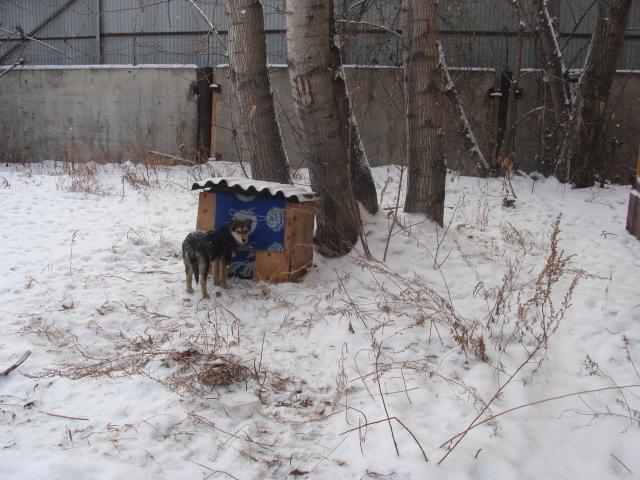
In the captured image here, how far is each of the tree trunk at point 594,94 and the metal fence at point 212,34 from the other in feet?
4.00

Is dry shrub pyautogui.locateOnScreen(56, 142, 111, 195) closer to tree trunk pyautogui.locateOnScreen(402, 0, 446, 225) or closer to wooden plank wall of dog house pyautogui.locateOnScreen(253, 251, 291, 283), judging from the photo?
wooden plank wall of dog house pyautogui.locateOnScreen(253, 251, 291, 283)

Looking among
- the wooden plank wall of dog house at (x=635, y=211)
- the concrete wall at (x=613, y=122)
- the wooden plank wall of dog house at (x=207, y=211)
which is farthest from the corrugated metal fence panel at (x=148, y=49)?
the wooden plank wall of dog house at (x=635, y=211)

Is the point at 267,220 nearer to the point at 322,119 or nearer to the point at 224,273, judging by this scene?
the point at 224,273

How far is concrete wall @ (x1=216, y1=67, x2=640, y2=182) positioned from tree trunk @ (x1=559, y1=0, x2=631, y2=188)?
1.08 meters

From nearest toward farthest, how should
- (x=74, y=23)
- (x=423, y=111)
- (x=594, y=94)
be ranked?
(x=423, y=111) < (x=594, y=94) < (x=74, y=23)

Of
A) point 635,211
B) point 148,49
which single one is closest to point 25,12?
point 148,49

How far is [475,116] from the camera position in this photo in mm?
9789

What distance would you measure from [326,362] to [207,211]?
6.44 ft

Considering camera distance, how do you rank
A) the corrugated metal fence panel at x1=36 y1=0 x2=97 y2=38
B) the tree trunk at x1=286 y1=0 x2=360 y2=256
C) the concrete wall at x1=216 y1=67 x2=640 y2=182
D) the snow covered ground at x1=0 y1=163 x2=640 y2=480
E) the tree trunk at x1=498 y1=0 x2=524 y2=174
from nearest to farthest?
1. the snow covered ground at x1=0 y1=163 x2=640 y2=480
2. the tree trunk at x1=286 y1=0 x2=360 y2=256
3. the tree trunk at x1=498 y1=0 x2=524 y2=174
4. the concrete wall at x1=216 y1=67 x2=640 y2=182
5. the corrugated metal fence panel at x1=36 y1=0 x2=97 y2=38

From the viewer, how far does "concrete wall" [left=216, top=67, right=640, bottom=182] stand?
31.3 feet

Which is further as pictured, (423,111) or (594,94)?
(594,94)

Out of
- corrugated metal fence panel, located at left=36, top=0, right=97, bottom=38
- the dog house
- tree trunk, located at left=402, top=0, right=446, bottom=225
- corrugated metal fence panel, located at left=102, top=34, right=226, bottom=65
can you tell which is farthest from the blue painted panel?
corrugated metal fence panel, located at left=36, top=0, right=97, bottom=38

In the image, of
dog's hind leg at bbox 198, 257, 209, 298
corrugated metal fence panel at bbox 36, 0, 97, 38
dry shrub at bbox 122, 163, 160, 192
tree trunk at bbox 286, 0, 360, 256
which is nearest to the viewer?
dog's hind leg at bbox 198, 257, 209, 298

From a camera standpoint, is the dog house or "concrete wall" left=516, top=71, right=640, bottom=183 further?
"concrete wall" left=516, top=71, right=640, bottom=183
